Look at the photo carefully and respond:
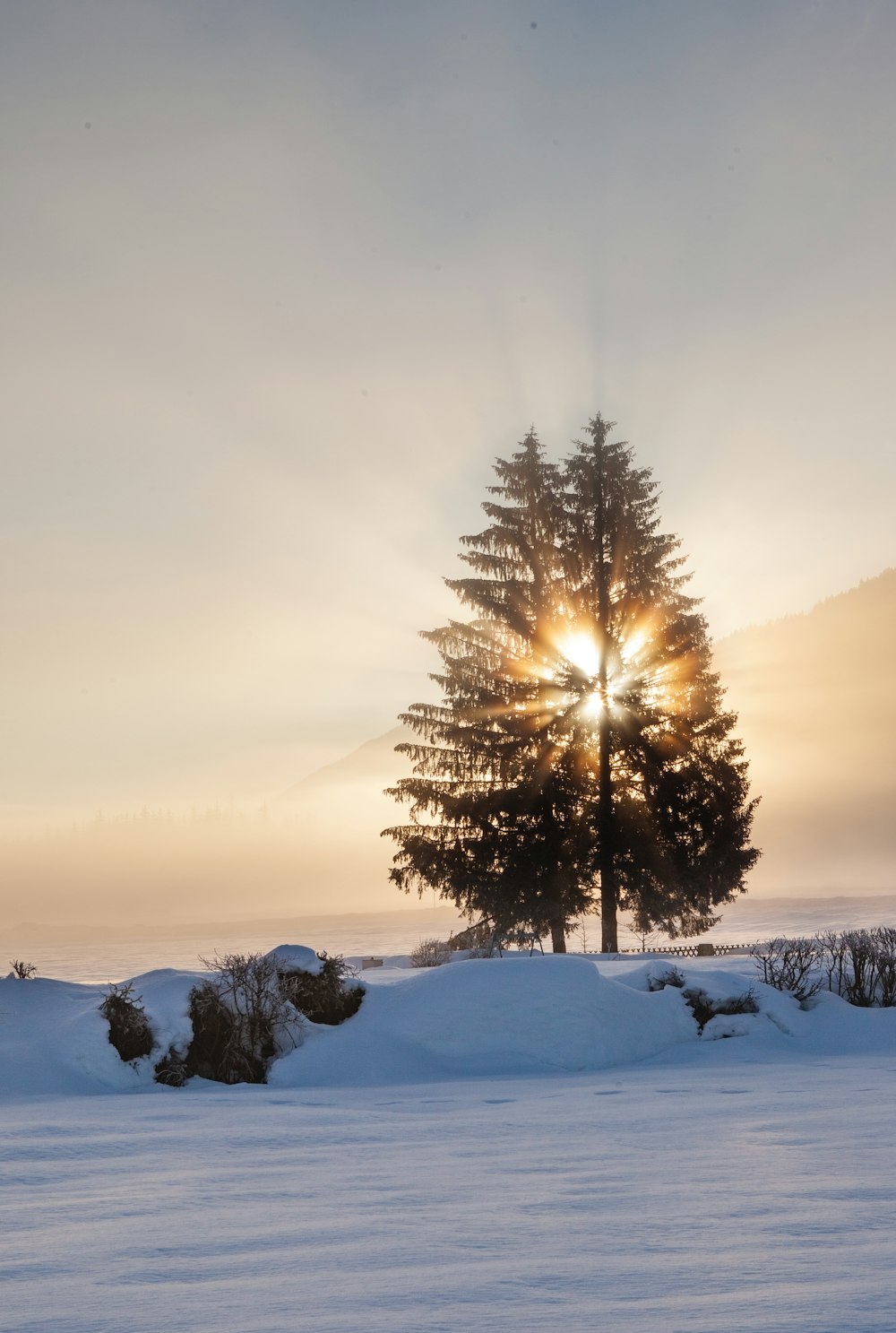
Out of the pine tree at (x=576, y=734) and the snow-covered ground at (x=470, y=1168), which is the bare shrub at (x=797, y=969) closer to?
the snow-covered ground at (x=470, y=1168)

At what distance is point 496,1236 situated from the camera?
5.95 meters

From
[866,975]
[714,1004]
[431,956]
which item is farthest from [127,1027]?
[431,956]

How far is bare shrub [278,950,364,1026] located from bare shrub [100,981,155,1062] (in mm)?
2139

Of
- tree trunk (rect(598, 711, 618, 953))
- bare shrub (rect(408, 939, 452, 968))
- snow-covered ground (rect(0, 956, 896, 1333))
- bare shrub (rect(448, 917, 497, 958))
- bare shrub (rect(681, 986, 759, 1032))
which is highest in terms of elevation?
tree trunk (rect(598, 711, 618, 953))

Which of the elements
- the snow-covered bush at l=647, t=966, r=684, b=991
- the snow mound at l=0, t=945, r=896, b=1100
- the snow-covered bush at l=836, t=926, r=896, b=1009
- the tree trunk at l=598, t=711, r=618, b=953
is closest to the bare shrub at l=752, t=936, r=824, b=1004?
the snow-covered bush at l=836, t=926, r=896, b=1009

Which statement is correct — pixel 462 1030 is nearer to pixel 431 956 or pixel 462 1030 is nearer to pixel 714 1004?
pixel 714 1004

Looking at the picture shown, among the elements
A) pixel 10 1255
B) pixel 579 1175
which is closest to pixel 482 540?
pixel 579 1175

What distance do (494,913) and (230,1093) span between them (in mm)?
14505

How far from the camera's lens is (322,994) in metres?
16.6

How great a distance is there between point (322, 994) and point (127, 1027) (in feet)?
9.67

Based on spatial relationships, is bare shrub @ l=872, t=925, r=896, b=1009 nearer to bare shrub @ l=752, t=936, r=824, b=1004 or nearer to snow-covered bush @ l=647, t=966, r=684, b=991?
bare shrub @ l=752, t=936, r=824, b=1004

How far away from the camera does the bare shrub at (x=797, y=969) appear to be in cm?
1839

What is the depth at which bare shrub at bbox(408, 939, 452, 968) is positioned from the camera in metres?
28.1

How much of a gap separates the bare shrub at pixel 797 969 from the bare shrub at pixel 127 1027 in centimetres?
964
